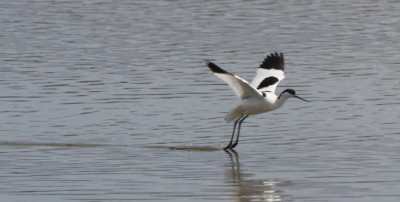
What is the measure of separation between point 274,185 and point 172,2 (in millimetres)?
17261

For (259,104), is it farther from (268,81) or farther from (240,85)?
(268,81)

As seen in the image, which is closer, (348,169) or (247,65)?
(348,169)

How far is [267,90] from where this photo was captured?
16250 mm

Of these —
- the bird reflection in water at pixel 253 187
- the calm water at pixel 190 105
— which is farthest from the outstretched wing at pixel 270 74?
the bird reflection in water at pixel 253 187

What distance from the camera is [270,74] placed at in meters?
16.8

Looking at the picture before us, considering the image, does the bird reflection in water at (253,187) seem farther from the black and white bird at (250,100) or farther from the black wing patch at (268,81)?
the black wing patch at (268,81)

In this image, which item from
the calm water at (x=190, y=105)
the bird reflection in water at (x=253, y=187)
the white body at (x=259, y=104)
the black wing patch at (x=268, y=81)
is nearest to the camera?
the bird reflection in water at (x=253, y=187)

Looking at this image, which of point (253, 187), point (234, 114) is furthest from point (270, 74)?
point (253, 187)

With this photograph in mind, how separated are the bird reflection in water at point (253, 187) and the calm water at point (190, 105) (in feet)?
0.08

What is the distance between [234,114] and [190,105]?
2.05 metres

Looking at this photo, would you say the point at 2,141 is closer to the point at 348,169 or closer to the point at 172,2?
the point at 348,169

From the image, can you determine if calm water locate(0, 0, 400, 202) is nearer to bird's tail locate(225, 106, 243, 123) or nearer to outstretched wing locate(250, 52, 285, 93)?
bird's tail locate(225, 106, 243, 123)

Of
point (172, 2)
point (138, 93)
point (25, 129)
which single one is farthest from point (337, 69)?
point (172, 2)

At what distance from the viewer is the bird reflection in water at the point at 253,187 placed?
12312 mm
